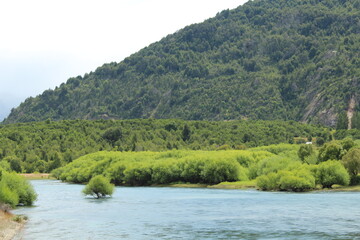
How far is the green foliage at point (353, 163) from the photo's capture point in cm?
16038

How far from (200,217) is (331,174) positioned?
214 ft

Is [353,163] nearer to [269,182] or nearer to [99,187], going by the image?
[269,182]

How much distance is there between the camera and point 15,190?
4710 inches

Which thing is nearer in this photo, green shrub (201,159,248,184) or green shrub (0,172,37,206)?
green shrub (0,172,37,206)

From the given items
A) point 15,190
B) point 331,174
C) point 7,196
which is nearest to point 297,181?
point 331,174

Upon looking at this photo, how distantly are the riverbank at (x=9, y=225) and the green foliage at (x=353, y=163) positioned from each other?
9569 centimetres

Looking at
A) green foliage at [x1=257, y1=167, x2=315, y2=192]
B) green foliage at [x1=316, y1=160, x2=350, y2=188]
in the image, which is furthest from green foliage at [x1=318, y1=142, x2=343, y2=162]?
green foliage at [x1=316, y1=160, x2=350, y2=188]

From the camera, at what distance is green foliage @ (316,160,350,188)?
156625 millimetres

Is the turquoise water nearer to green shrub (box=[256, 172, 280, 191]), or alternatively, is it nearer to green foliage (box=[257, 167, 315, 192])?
green foliage (box=[257, 167, 315, 192])

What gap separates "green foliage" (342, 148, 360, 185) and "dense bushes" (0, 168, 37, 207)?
275ft

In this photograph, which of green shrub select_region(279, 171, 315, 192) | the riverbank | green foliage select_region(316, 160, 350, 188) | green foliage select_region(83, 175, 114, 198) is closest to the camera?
the riverbank

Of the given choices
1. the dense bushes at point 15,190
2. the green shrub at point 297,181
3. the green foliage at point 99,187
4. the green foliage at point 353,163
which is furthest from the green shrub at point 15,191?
the green foliage at point 353,163

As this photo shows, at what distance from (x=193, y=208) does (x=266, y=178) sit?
5283cm

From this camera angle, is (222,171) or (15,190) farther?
(222,171)
